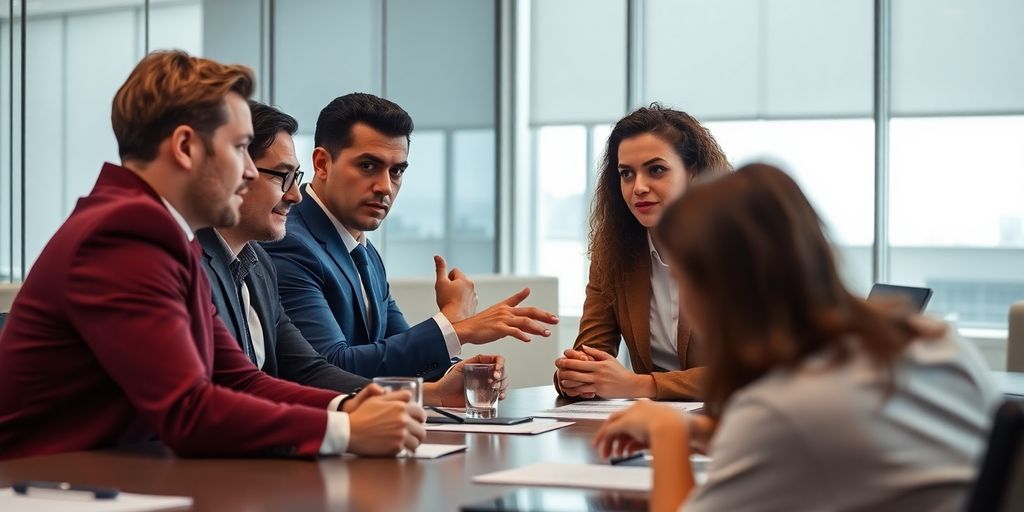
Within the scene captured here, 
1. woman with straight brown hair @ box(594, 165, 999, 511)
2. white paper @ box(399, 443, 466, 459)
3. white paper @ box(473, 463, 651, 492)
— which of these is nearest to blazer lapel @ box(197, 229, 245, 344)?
white paper @ box(399, 443, 466, 459)

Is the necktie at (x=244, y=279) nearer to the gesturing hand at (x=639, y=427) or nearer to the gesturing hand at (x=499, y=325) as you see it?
the gesturing hand at (x=499, y=325)

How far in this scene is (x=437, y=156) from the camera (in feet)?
24.6

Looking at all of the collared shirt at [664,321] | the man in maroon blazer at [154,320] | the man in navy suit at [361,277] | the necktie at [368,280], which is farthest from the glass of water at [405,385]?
the necktie at [368,280]

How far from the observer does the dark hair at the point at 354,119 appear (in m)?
3.60

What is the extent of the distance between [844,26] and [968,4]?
656 millimetres

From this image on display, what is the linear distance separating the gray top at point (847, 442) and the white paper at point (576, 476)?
1.56ft

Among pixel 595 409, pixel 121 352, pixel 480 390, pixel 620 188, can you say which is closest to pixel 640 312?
pixel 620 188

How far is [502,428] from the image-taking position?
90.8 inches

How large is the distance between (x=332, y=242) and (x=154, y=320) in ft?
5.37

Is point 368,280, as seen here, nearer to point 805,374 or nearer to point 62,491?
point 62,491

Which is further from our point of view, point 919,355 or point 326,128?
point 326,128

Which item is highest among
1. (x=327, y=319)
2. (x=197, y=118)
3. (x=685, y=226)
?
(x=197, y=118)

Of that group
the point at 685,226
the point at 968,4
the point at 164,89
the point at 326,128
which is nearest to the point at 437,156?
the point at 968,4

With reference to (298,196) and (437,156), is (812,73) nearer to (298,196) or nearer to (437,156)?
(437,156)
